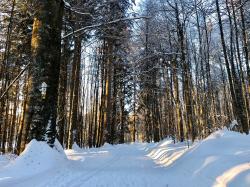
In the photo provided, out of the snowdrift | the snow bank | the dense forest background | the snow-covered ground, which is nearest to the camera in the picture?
the snowdrift

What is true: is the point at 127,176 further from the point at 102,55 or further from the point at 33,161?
the point at 102,55

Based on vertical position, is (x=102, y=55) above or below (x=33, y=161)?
above

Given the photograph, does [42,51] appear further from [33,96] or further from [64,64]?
[64,64]

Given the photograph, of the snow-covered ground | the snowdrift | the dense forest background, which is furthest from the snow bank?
the snowdrift

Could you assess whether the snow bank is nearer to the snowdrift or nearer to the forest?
the forest

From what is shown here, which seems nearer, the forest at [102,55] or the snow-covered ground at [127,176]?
the snow-covered ground at [127,176]

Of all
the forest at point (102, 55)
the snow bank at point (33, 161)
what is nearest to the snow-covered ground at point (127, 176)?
the snow bank at point (33, 161)

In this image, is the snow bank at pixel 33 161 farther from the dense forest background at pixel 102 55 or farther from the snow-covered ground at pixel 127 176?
the dense forest background at pixel 102 55

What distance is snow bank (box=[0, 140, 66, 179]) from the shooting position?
6.84 metres

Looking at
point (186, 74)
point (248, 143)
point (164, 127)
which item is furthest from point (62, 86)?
point (164, 127)

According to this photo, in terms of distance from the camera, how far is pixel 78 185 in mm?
5684

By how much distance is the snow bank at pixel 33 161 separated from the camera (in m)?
6.84

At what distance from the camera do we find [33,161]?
24.7 feet

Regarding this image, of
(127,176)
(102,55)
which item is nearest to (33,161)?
(127,176)
